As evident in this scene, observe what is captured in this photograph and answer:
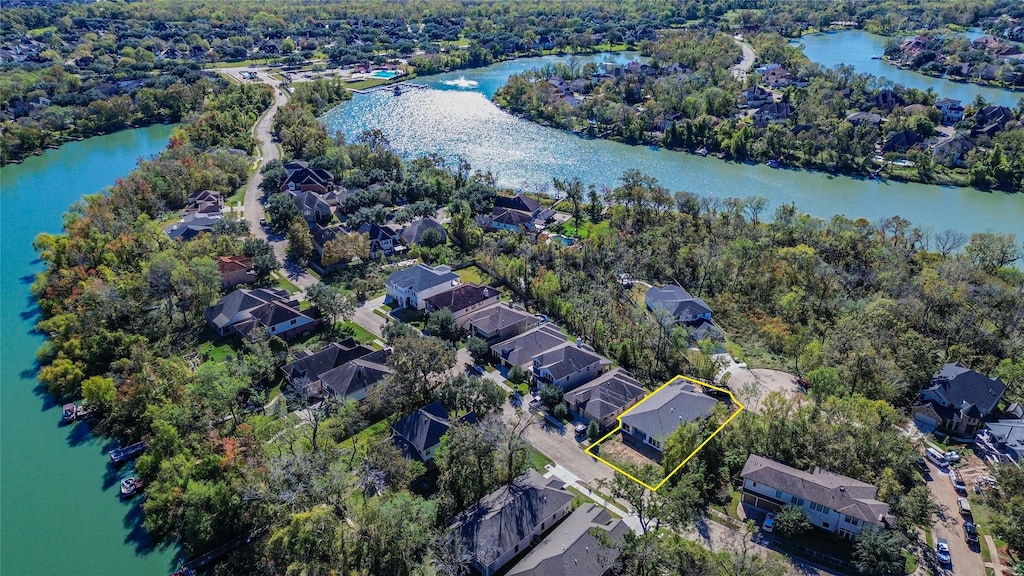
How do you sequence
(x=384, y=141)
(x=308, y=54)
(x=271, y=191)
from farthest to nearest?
(x=308, y=54), (x=384, y=141), (x=271, y=191)

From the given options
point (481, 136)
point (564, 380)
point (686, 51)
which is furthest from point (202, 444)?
point (686, 51)

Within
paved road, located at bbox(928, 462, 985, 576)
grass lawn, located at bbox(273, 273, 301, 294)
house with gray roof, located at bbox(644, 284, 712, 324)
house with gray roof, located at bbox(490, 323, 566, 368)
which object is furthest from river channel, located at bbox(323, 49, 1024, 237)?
paved road, located at bbox(928, 462, 985, 576)

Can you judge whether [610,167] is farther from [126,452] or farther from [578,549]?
[126,452]

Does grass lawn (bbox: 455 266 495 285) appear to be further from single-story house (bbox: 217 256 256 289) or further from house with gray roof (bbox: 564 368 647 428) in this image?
single-story house (bbox: 217 256 256 289)

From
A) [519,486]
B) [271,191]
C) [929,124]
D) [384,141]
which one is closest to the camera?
[519,486]

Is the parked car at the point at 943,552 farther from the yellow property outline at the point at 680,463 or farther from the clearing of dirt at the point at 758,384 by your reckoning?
the clearing of dirt at the point at 758,384

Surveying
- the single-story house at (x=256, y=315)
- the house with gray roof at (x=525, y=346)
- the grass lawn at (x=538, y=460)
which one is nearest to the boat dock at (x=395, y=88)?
the single-story house at (x=256, y=315)

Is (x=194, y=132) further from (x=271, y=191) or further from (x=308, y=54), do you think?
(x=308, y=54)
